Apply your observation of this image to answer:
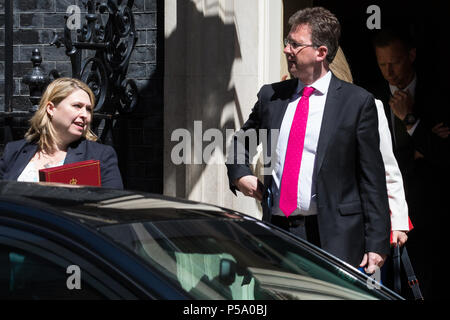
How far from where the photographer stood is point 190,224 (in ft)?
9.82

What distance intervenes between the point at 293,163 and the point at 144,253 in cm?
177

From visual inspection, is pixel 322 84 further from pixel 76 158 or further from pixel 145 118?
pixel 145 118

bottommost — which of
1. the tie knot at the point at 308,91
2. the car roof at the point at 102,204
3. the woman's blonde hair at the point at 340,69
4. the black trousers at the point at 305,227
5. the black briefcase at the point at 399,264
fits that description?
the black briefcase at the point at 399,264

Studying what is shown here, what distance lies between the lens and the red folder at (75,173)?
15.0 feet

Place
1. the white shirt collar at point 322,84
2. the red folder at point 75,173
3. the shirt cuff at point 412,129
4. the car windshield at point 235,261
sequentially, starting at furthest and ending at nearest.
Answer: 1. the shirt cuff at point 412,129
2. the red folder at point 75,173
3. the white shirt collar at point 322,84
4. the car windshield at point 235,261

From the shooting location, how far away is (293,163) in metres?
4.32

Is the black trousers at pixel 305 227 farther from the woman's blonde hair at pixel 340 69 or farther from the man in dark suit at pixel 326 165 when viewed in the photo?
the woman's blonde hair at pixel 340 69

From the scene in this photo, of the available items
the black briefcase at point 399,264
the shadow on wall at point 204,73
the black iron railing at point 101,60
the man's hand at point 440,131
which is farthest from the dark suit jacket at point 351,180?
the black iron railing at point 101,60

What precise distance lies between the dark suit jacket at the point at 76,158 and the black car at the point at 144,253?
163cm

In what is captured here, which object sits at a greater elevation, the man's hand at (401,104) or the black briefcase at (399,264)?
the man's hand at (401,104)

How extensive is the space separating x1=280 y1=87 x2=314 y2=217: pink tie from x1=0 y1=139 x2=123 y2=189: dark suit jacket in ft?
3.52

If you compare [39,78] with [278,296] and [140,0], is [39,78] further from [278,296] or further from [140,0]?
[278,296]

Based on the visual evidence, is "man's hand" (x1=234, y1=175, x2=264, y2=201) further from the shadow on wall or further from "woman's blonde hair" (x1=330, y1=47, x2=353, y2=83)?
the shadow on wall

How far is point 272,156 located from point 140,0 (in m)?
3.75
